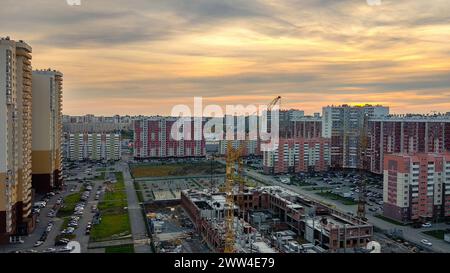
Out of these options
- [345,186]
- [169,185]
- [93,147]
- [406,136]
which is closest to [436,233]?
[345,186]

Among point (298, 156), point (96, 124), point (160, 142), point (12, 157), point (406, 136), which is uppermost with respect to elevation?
point (96, 124)

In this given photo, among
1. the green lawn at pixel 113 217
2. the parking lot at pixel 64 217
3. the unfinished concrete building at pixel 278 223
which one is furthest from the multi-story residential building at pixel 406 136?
the parking lot at pixel 64 217

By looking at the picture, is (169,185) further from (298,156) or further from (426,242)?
(426,242)

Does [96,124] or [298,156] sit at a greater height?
[96,124]

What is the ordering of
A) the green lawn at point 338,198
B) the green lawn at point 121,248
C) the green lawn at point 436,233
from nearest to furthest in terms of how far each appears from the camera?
the green lawn at point 121,248 < the green lawn at point 436,233 < the green lawn at point 338,198

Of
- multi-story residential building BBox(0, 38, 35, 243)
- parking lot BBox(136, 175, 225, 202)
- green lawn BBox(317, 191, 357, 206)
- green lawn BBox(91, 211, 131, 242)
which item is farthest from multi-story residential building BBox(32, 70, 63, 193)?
green lawn BBox(317, 191, 357, 206)

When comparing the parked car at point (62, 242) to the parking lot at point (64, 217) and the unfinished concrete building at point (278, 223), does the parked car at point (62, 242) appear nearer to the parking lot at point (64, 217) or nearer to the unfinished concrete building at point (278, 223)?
the parking lot at point (64, 217)

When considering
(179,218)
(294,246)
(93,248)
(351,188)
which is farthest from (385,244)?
(351,188)

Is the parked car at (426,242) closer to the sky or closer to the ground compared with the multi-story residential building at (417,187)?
closer to the ground
